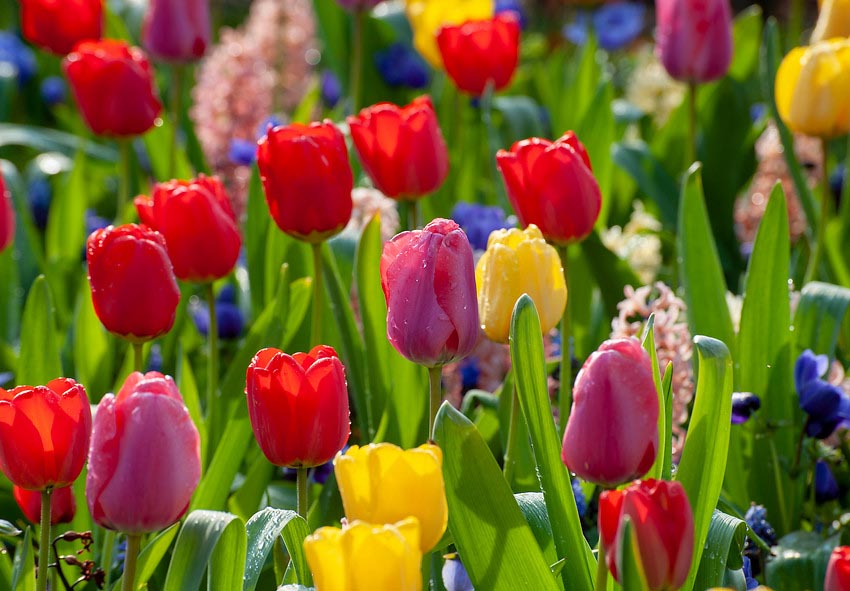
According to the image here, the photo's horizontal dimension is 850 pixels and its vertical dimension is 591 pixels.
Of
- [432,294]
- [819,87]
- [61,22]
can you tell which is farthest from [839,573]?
[61,22]

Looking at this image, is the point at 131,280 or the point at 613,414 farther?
the point at 131,280

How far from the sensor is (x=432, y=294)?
1.21 m

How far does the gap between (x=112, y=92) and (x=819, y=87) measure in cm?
122

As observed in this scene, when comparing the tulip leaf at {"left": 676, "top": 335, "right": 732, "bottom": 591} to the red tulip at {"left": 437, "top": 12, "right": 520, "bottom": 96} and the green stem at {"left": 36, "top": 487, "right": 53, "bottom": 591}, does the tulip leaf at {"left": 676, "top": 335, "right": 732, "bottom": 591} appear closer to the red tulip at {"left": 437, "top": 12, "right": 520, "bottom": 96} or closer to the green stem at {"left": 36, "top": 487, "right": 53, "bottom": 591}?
the green stem at {"left": 36, "top": 487, "right": 53, "bottom": 591}

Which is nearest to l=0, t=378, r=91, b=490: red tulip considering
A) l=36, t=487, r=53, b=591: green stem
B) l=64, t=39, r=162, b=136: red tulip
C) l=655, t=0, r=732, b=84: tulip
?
l=36, t=487, r=53, b=591: green stem

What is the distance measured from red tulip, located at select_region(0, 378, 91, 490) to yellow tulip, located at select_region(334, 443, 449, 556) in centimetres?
31

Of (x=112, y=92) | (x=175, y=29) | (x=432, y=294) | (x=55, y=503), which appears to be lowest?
(x=55, y=503)

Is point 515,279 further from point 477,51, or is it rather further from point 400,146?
point 477,51

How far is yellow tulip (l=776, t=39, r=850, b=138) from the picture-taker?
6.42 ft

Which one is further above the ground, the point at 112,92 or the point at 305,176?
the point at 112,92

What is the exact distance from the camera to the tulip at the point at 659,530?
95 cm

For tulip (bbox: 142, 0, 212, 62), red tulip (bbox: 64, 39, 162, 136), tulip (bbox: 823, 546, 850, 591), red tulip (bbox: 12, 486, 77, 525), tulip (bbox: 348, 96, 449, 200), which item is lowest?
red tulip (bbox: 12, 486, 77, 525)

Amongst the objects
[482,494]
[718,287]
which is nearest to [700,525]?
[482,494]

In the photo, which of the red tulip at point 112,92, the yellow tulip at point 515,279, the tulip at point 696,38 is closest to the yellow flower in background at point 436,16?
the tulip at point 696,38
